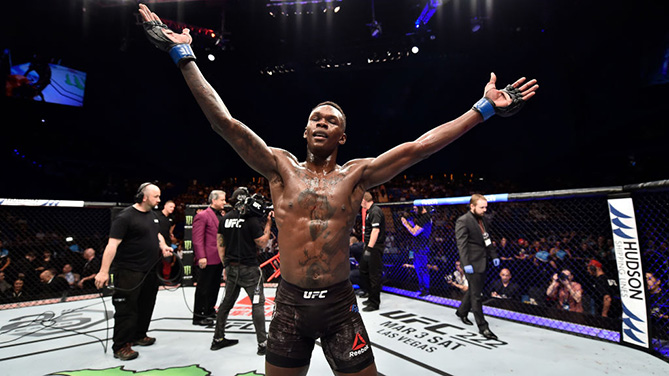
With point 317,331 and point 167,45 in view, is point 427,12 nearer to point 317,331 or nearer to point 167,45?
point 167,45

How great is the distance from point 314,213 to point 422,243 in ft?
15.6

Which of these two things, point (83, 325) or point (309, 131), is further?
point (83, 325)

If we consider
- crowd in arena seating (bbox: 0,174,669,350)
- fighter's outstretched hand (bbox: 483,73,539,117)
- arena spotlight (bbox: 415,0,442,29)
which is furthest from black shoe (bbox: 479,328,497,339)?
arena spotlight (bbox: 415,0,442,29)

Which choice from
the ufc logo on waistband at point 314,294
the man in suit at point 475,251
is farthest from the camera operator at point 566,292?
the ufc logo on waistband at point 314,294

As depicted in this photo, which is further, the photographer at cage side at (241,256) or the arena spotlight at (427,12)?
the arena spotlight at (427,12)

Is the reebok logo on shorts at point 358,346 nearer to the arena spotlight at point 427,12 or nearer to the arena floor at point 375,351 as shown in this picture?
the arena floor at point 375,351

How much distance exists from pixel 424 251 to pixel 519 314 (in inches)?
69.7

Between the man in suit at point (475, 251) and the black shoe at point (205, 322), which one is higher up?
the man in suit at point (475, 251)

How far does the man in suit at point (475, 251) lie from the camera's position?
3678mm

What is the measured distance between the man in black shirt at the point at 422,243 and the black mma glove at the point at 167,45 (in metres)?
4.84

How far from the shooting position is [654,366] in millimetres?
2713

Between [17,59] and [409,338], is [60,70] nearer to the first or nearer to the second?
[17,59]

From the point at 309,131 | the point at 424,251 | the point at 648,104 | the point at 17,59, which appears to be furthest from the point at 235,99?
the point at 648,104

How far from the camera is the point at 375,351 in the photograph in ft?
10.2
